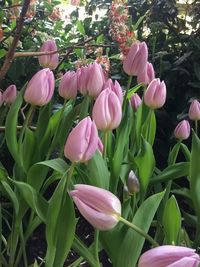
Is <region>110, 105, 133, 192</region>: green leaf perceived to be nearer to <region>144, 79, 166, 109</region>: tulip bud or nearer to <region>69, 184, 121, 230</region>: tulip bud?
<region>144, 79, 166, 109</region>: tulip bud

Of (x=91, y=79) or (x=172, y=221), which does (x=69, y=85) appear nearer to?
(x=91, y=79)

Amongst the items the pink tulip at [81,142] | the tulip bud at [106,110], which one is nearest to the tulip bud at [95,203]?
the pink tulip at [81,142]

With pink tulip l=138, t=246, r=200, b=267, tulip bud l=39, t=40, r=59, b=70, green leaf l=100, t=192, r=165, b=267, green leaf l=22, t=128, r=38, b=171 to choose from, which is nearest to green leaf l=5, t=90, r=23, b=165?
green leaf l=22, t=128, r=38, b=171

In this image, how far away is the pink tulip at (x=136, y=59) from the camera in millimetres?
901

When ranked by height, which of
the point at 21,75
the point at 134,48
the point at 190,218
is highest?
the point at 134,48

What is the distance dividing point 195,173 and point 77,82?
0.28 m

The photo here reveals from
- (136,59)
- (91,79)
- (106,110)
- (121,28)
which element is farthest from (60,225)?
(121,28)

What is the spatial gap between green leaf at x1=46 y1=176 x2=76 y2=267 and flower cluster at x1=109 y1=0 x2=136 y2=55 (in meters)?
0.47

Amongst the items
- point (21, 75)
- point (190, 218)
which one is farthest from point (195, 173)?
point (21, 75)

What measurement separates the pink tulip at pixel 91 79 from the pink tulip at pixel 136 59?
8 centimetres

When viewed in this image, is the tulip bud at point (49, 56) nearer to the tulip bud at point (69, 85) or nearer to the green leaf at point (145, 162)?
the tulip bud at point (69, 85)

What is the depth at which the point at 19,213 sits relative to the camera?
0.88 meters

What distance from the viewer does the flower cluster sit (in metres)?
1.02

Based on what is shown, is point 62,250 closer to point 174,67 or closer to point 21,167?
point 21,167
